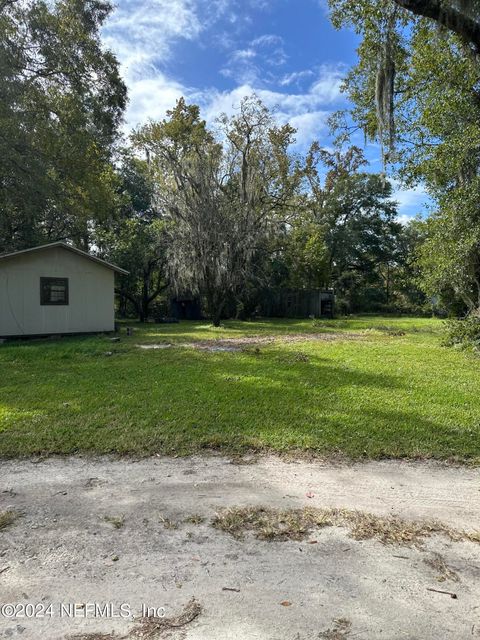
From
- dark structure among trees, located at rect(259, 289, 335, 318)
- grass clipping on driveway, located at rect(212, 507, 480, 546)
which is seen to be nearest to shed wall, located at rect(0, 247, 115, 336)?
dark structure among trees, located at rect(259, 289, 335, 318)

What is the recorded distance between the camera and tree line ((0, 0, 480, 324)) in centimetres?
869

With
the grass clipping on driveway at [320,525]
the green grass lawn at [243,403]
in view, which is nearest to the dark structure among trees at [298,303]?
the green grass lawn at [243,403]

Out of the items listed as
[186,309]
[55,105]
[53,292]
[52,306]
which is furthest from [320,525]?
[186,309]

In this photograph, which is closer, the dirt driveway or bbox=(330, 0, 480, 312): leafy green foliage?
the dirt driveway

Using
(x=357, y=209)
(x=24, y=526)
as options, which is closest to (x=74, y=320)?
(x=24, y=526)

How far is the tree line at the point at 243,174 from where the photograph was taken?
28.5 ft

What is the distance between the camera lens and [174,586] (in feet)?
6.38

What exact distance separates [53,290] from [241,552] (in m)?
12.4

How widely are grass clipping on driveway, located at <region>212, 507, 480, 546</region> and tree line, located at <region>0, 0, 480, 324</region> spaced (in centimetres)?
585

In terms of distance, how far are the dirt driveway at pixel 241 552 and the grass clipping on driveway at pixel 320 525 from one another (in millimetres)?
10

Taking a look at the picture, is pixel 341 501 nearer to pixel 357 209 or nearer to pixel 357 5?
pixel 357 5

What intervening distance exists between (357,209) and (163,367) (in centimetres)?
2803

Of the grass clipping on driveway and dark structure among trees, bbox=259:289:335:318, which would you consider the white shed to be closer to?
dark structure among trees, bbox=259:289:335:318

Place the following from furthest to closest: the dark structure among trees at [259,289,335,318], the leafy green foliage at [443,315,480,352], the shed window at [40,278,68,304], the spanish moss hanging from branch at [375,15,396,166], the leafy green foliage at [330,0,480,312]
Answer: the dark structure among trees at [259,289,335,318]
the shed window at [40,278,68,304]
the leafy green foliage at [443,315,480,352]
the leafy green foliage at [330,0,480,312]
the spanish moss hanging from branch at [375,15,396,166]
